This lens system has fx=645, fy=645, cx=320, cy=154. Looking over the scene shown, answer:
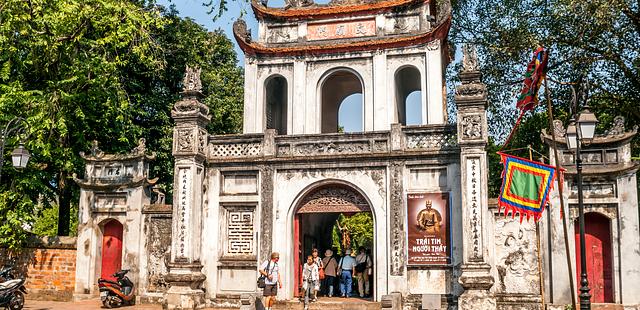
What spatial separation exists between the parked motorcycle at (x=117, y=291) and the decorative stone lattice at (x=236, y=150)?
3.79m

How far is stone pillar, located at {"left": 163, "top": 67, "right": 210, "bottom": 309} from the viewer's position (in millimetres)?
15508

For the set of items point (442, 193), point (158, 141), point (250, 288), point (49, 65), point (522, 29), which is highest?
point (522, 29)

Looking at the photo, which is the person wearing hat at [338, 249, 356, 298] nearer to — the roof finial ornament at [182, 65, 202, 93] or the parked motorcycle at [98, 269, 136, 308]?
the parked motorcycle at [98, 269, 136, 308]

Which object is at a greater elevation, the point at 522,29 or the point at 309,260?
the point at 522,29

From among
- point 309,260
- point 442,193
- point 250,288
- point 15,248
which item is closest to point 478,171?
point 442,193

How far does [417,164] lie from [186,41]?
13.2 meters

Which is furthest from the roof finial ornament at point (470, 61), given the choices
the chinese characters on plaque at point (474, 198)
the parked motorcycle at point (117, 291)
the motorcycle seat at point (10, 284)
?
the motorcycle seat at point (10, 284)

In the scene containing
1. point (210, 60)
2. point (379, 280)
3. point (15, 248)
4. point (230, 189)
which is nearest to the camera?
point (379, 280)

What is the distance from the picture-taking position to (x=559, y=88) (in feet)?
74.0

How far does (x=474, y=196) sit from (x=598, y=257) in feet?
10.2

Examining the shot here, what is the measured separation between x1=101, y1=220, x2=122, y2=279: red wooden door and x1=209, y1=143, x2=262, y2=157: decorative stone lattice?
134 inches

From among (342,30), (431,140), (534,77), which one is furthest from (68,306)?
(534,77)

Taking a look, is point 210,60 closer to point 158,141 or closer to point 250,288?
point 158,141

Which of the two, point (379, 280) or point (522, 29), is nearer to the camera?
point (379, 280)
